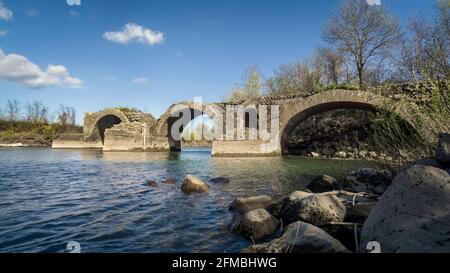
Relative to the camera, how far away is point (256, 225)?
468 cm

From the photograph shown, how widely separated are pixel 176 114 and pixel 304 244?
86.7 feet

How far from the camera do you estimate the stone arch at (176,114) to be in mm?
25344

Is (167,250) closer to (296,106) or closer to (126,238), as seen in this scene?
(126,238)

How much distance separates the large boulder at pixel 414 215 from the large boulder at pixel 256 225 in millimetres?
1715

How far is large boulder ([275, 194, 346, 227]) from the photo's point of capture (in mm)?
4707

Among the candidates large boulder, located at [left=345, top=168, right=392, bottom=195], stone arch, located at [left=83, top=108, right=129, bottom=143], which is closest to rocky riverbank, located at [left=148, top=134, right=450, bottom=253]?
large boulder, located at [left=345, top=168, right=392, bottom=195]

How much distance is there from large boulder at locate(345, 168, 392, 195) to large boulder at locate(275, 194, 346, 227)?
7.11ft

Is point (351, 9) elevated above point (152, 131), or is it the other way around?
point (351, 9)

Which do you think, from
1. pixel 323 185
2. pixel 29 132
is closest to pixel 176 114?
pixel 323 185

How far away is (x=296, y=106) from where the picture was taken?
2097 centimetres

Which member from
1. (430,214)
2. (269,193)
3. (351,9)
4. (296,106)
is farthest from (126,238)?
(351,9)

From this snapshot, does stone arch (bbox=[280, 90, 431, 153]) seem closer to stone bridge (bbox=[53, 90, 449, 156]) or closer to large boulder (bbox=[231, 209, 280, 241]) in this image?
stone bridge (bbox=[53, 90, 449, 156])
